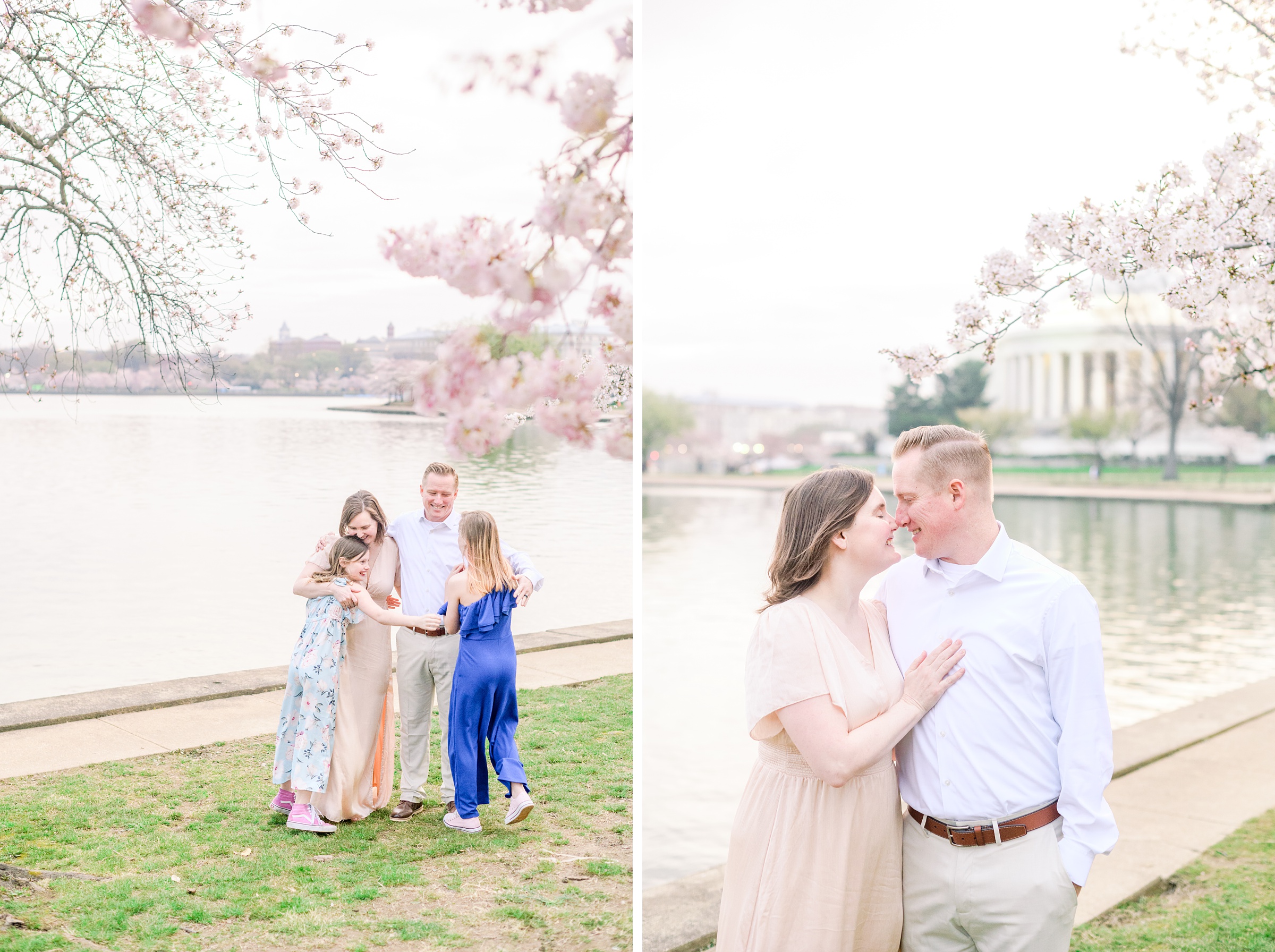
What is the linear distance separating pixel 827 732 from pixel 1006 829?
36 centimetres

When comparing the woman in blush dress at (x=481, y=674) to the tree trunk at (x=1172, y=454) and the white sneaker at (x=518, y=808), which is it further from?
the tree trunk at (x=1172, y=454)

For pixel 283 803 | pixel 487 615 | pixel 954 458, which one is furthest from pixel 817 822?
pixel 283 803

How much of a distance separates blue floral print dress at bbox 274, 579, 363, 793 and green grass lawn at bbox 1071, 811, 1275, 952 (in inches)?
106

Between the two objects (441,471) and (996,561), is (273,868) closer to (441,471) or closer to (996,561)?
(441,471)

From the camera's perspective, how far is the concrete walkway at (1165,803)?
378 centimetres

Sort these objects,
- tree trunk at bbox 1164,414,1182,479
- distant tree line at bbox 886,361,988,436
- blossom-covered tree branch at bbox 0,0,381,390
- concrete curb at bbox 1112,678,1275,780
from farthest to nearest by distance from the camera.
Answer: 1. distant tree line at bbox 886,361,988,436
2. tree trunk at bbox 1164,414,1182,479
3. concrete curb at bbox 1112,678,1275,780
4. blossom-covered tree branch at bbox 0,0,381,390

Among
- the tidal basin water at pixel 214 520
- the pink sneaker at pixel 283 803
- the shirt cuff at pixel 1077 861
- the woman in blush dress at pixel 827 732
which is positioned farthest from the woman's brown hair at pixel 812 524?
the tidal basin water at pixel 214 520

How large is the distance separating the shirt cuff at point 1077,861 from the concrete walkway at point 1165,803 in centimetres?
196

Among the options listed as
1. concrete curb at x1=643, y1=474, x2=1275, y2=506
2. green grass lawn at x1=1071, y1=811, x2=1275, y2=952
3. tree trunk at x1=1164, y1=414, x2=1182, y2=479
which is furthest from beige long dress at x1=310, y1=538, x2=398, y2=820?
tree trunk at x1=1164, y1=414, x2=1182, y2=479

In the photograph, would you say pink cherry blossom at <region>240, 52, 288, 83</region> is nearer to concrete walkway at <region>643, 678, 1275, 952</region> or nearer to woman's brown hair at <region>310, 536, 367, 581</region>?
woman's brown hair at <region>310, 536, 367, 581</region>

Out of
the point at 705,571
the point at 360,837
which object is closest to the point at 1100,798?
the point at 360,837

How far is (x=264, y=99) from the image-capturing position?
474cm

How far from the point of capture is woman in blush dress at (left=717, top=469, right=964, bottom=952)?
6.20 ft

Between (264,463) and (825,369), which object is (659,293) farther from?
(264,463)
